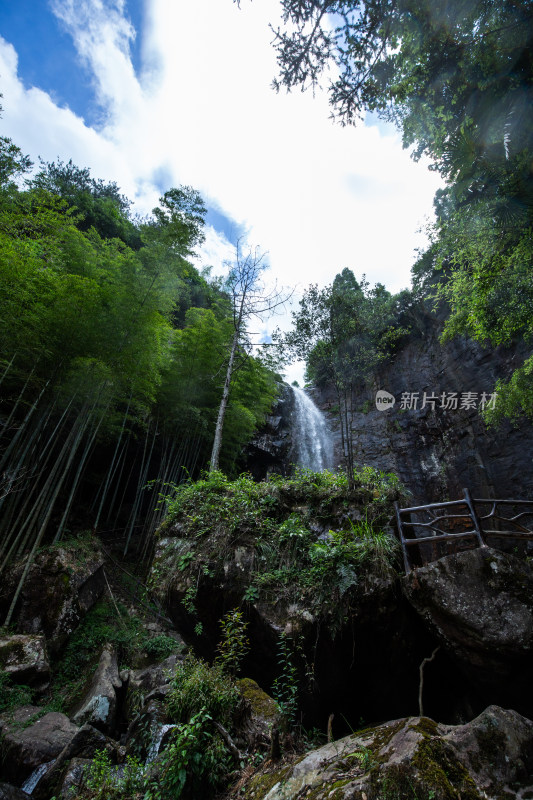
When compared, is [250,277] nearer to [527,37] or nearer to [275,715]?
[527,37]

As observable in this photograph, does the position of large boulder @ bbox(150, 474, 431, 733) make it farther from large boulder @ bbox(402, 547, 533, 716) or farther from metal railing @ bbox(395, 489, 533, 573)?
large boulder @ bbox(402, 547, 533, 716)

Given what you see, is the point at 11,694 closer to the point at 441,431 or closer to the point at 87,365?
the point at 87,365

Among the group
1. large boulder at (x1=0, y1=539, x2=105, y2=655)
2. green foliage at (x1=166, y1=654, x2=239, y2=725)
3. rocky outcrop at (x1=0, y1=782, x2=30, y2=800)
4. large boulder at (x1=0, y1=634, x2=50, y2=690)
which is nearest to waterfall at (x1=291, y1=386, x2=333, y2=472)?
large boulder at (x1=0, y1=539, x2=105, y2=655)

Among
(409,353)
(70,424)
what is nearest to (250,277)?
(70,424)

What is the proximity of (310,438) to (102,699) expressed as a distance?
10.8m

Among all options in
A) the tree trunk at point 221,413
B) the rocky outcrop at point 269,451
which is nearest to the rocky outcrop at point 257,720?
the tree trunk at point 221,413

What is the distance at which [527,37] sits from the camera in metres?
3.25

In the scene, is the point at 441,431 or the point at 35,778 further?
the point at 441,431

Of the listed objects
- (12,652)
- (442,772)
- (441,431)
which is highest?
(441,431)

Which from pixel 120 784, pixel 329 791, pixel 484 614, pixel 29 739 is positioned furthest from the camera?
pixel 29 739

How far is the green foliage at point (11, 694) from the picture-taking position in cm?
448

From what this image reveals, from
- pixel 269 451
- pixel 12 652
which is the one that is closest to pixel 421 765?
pixel 12 652

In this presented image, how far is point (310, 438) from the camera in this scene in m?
14.4

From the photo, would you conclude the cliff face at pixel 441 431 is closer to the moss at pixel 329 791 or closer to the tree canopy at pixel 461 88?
the tree canopy at pixel 461 88
